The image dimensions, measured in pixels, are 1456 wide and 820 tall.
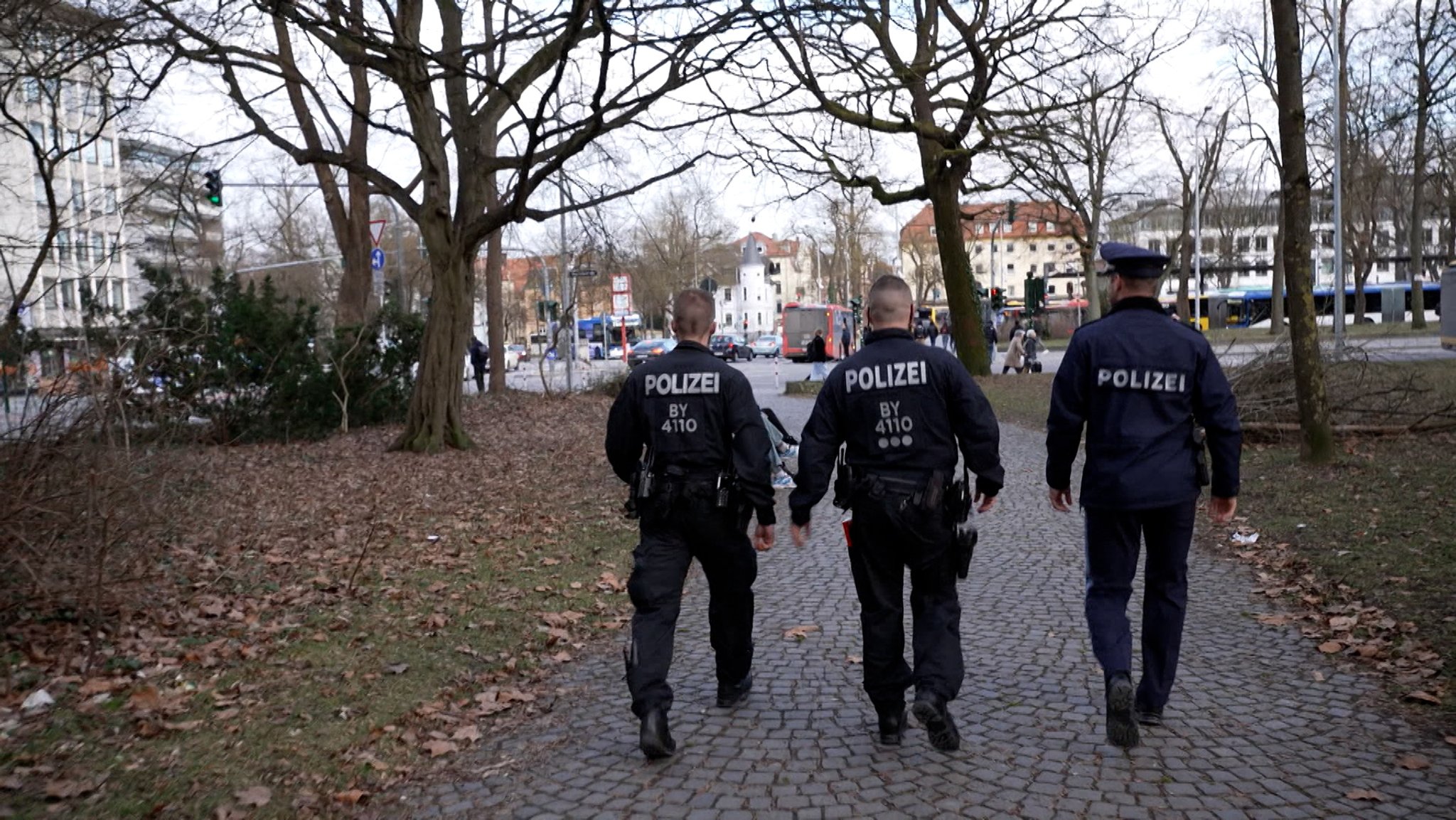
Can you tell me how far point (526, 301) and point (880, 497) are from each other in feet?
272

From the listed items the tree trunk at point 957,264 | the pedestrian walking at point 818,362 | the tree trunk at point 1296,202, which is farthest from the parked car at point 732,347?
the tree trunk at point 1296,202

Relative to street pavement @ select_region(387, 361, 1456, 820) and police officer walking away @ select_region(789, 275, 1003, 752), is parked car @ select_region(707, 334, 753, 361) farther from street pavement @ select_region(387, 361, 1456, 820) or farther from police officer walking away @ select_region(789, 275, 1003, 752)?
police officer walking away @ select_region(789, 275, 1003, 752)

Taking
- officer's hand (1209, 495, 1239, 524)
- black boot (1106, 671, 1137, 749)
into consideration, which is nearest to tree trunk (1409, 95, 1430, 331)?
officer's hand (1209, 495, 1239, 524)

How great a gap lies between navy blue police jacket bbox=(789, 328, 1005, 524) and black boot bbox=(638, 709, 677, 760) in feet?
3.08

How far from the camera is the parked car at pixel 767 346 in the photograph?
7188 centimetres

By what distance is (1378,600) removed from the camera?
648 cm

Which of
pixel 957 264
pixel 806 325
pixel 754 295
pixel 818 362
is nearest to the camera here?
pixel 957 264

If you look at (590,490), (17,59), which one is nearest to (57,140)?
(17,59)

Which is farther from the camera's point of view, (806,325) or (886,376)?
(806,325)

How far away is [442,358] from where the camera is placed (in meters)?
15.5

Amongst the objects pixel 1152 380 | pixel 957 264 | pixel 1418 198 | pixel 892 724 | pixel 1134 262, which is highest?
pixel 1418 198

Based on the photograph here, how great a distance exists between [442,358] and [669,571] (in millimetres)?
11398

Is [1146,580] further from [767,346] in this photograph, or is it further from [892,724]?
[767,346]

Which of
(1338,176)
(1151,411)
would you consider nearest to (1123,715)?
(1151,411)
